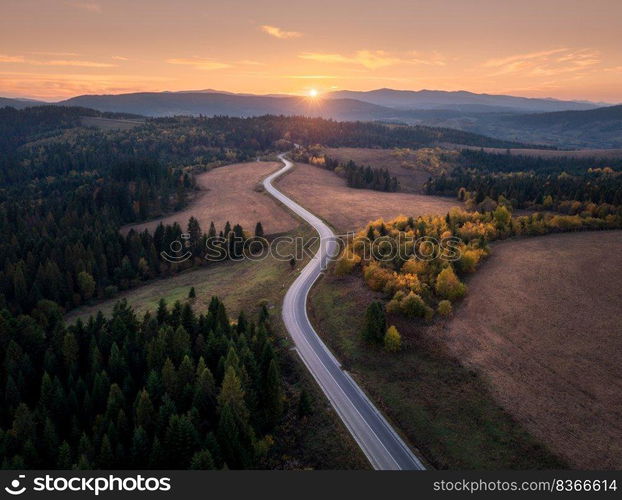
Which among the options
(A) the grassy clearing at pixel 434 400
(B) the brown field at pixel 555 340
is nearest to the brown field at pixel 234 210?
(A) the grassy clearing at pixel 434 400

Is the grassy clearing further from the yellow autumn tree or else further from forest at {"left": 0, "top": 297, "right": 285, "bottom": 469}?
forest at {"left": 0, "top": 297, "right": 285, "bottom": 469}

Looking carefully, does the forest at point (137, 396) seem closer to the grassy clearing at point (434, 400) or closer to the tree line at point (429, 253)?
Answer: the grassy clearing at point (434, 400)

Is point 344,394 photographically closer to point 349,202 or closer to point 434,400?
point 434,400

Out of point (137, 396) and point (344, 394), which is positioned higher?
point (137, 396)

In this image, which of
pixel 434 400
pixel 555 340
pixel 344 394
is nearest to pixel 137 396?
pixel 344 394

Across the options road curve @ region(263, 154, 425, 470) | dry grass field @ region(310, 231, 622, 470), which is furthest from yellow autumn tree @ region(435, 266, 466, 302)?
road curve @ region(263, 154, 425, 470)
